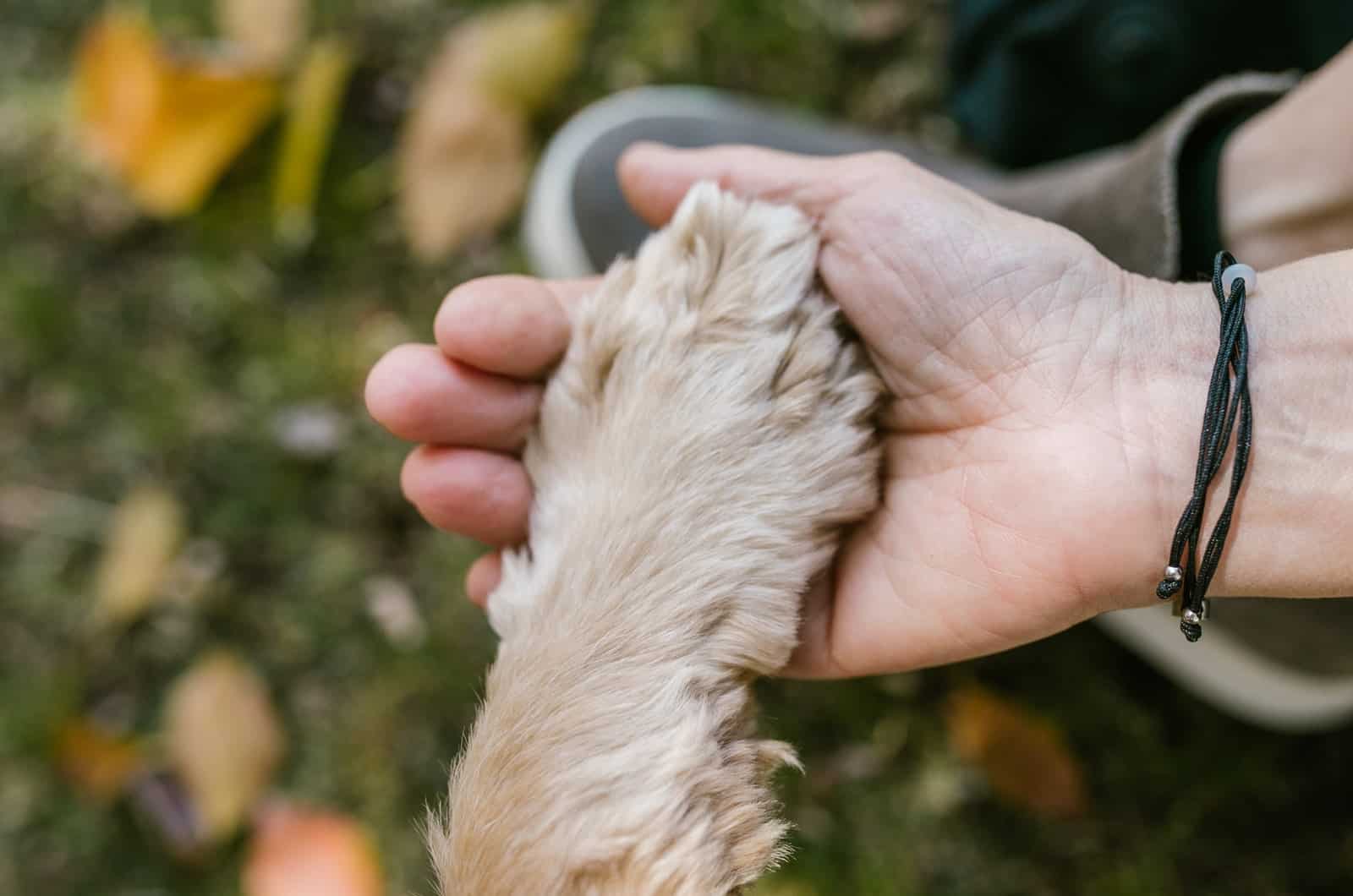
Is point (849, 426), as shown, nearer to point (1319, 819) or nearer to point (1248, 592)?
point (1248, 592)

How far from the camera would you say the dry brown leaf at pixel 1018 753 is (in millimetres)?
1705

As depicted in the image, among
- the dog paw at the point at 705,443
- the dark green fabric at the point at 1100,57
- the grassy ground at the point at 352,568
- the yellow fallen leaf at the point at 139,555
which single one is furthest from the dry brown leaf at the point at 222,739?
the dark green fabric at the point at 1100,57

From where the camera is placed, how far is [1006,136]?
159 cm

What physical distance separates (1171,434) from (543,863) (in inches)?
28.9

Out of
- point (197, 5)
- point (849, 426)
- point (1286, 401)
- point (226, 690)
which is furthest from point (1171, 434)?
point (197, 5)

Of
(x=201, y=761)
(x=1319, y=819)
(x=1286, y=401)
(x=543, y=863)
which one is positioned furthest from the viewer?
(x=201, y=761)

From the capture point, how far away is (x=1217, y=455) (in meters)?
0.97

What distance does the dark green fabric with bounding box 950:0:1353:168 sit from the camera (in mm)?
1398

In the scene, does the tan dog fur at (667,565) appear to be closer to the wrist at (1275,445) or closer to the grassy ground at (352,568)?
the wrist at (1275,445)

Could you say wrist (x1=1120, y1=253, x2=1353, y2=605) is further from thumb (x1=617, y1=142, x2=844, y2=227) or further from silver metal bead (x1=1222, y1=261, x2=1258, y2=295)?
thumb (x1=617, y1=142, x2=844, y2=227)

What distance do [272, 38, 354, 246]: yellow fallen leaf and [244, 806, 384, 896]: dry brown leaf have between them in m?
1.11

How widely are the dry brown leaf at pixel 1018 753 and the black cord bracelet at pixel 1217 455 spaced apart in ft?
2.53

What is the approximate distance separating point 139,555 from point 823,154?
1.49 metres

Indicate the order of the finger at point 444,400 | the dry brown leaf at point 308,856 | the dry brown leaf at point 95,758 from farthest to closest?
the dry brown leaf at point 95,758 < the dry brown leaf at point 308,856 < the finger at point 444,400
